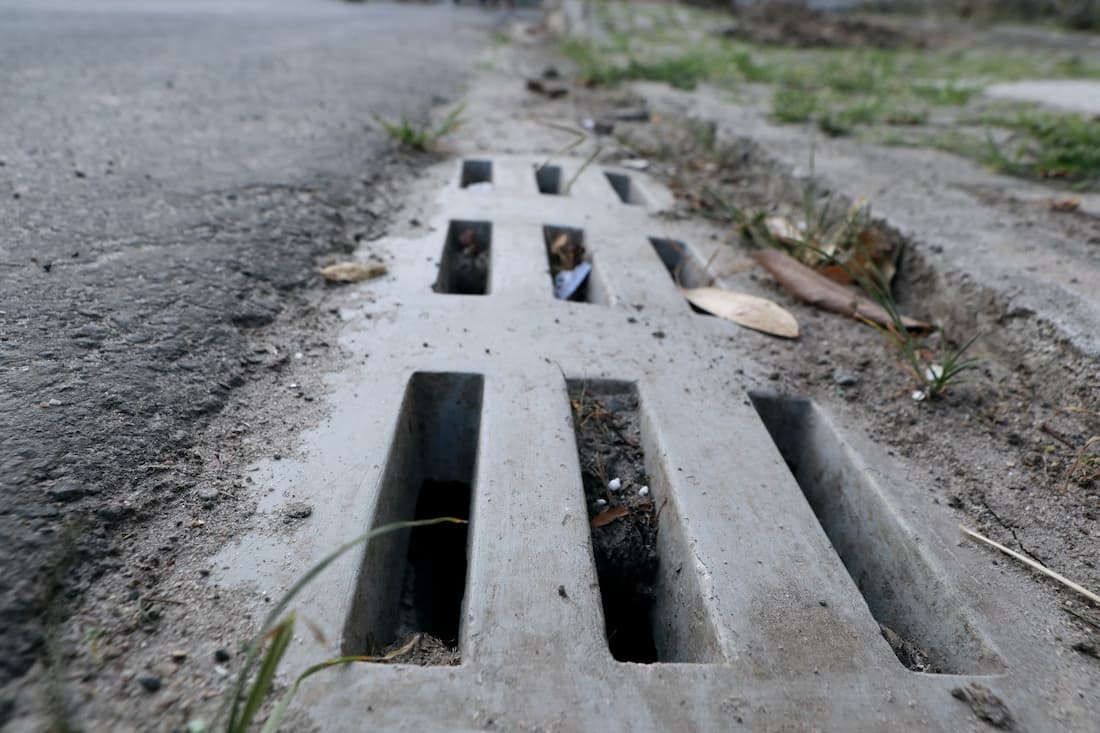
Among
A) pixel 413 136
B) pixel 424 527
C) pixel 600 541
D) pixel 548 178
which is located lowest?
pixel 424 527

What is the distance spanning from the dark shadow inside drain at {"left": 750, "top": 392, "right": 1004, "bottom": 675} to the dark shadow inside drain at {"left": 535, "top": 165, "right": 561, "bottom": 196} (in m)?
1.42

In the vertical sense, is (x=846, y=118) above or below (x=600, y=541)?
above

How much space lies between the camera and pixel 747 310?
1.64 metres

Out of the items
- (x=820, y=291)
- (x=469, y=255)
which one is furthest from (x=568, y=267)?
(x=820, y=291)

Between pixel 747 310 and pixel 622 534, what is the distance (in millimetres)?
711

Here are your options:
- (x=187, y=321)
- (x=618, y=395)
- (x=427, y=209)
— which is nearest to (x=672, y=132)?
(x=427, y=209)

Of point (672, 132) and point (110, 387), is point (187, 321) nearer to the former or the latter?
point (110, 387)

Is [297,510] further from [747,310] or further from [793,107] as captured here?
[793,107]

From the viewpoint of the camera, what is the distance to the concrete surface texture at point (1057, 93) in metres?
3.38

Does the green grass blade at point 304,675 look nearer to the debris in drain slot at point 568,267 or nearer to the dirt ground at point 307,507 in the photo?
the dirt ground at point 307,507

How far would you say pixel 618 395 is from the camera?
1331mm

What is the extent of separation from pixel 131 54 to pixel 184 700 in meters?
3.93

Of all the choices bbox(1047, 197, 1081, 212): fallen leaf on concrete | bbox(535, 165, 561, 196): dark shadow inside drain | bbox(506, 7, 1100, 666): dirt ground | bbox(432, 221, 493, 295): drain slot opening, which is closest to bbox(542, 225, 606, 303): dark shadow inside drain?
bbox(432, 221, 493, 295): drain slot opening

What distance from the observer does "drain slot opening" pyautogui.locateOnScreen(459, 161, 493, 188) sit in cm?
257
